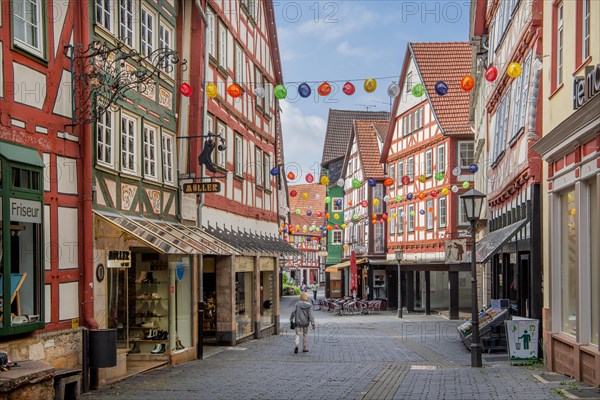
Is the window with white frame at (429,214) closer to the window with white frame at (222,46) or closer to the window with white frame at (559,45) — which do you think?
the window with white frame at (222,46)

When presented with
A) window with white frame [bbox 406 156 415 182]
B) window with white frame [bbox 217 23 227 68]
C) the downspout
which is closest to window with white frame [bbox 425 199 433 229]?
window with white frame [bbox 406 156 415 182]

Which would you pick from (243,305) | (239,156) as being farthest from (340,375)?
(239,156)

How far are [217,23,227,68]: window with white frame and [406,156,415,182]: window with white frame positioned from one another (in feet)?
69.6

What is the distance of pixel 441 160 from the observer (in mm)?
39000

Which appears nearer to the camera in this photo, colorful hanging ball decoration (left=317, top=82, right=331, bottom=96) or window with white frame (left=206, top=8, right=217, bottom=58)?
colorful hanging ball decoration (left=317, top=82, right=331, bottom=96)

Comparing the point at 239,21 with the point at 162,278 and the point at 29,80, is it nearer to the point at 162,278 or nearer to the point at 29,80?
the point at 162,278

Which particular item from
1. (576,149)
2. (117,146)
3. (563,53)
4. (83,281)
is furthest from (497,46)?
(83,281)

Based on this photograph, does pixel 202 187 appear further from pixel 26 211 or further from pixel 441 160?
pixel 441 160

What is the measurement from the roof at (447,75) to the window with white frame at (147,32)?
75.3 feet

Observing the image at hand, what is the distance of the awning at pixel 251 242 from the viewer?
2102 cm

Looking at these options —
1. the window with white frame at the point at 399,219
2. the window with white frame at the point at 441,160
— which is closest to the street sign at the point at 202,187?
the window with white frame at the point at 441,160

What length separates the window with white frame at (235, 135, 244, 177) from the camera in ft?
78.1

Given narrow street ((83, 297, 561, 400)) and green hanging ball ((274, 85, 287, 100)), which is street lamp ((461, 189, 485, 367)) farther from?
green hanging ball ((274, 85, 287, 100))

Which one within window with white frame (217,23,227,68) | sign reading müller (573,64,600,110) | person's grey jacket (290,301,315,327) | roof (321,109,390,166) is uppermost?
roof (321,109,390,166)
